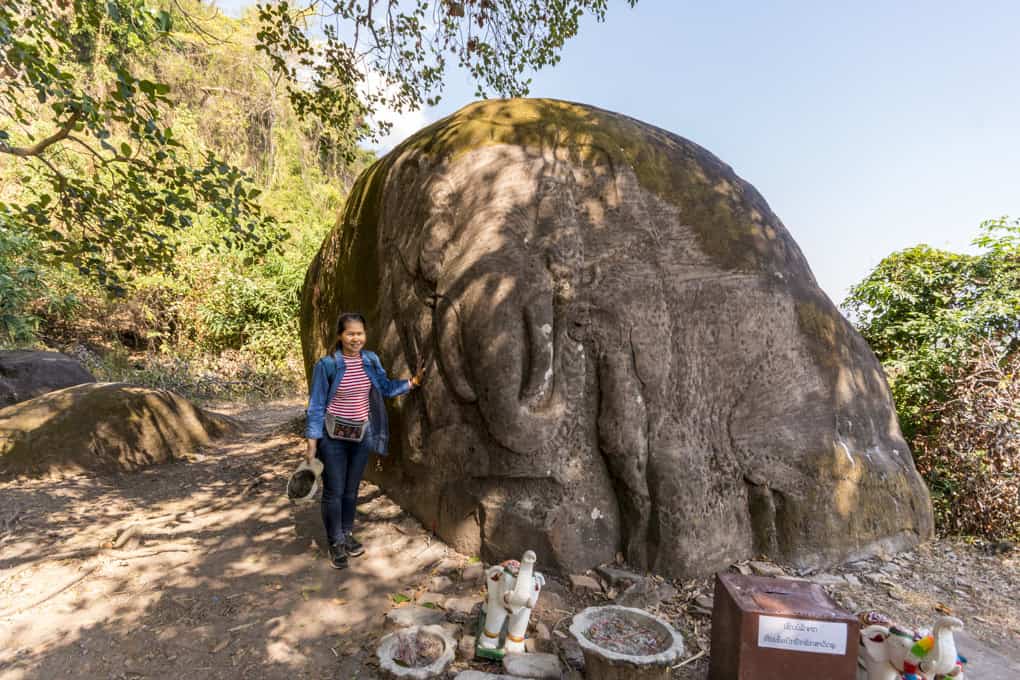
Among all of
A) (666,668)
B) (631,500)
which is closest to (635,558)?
(631,500)

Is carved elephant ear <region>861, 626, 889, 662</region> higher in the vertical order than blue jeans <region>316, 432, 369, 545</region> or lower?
lower

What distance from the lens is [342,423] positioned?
3348 mm

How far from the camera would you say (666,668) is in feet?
7.32

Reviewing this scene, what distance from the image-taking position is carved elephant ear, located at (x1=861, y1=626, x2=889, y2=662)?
2.23 meters

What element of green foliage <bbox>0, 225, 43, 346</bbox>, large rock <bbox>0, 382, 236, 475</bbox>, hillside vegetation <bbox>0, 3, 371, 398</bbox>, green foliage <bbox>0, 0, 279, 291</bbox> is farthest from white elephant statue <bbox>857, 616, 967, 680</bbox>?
green foliage <bbox>0, 225, 43, 346</bbox>

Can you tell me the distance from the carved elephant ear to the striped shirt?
8.92 feet

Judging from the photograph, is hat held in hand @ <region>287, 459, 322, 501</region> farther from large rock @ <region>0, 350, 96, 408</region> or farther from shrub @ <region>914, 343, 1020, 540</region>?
large rock @ <region>0, 350, 96, 408</region>

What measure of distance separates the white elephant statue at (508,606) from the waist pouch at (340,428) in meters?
1.24

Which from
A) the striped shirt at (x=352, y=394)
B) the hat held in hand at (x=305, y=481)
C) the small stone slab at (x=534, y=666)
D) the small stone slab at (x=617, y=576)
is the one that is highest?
the striped shirt at (x=352, y=394)

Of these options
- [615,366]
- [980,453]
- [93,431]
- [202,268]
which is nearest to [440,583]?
[615,366]

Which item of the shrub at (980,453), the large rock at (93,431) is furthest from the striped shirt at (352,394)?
the shrub at (980,453)

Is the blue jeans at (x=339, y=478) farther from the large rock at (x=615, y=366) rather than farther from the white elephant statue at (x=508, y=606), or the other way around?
the white elephant statue at (x=508, y=606)

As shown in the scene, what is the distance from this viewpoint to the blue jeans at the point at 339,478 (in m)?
3.38

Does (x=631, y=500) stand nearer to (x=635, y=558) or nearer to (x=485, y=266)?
(x=635, y=558)
